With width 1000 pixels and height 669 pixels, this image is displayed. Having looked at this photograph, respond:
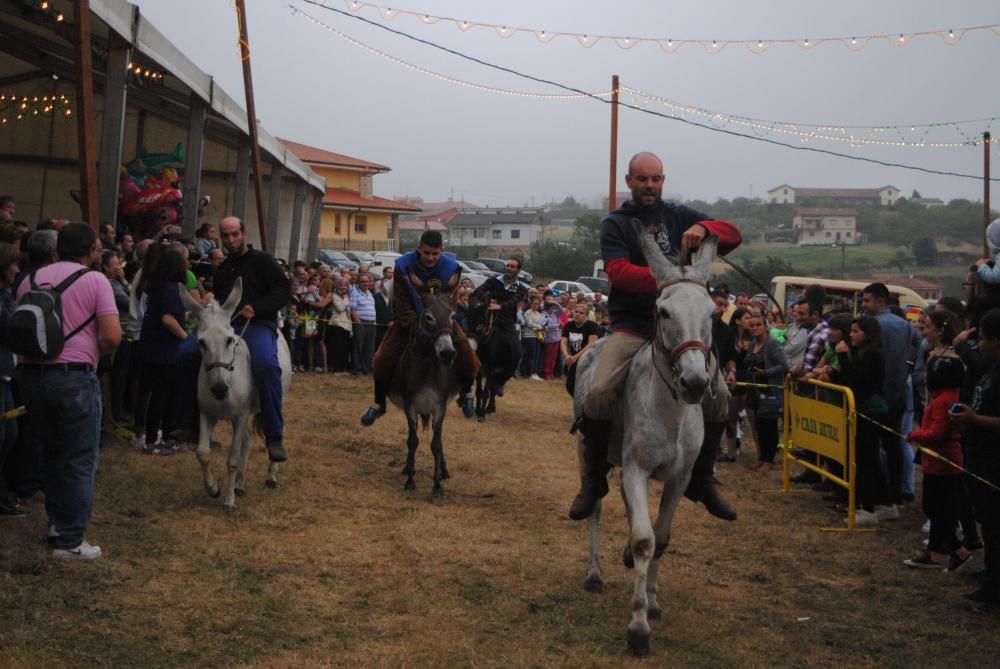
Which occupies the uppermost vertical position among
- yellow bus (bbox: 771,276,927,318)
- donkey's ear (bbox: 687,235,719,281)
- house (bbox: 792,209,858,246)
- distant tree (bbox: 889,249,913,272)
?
house (bbox: 792,209,858,246)

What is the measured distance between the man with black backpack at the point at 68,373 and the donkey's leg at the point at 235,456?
222 cm

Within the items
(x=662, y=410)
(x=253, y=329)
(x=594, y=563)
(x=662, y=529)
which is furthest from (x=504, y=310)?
(x=662, y=410)

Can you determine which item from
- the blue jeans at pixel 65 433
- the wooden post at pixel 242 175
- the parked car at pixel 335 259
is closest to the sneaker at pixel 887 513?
the blue jeans at pixel 65 433

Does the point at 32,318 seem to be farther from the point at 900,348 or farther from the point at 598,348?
the point at 900,348

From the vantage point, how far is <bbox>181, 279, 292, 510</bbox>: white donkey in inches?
359

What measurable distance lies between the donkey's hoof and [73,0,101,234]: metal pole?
7074 millimetres

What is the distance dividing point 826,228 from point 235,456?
93.1 meters

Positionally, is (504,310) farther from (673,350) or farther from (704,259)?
(673,350)

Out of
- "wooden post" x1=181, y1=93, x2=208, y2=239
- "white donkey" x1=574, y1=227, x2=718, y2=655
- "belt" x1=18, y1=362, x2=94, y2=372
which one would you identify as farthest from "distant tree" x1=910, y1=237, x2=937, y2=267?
"belt" x1=18, y1=362, x2=94, y2=372

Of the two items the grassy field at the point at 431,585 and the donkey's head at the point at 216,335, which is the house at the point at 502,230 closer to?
the grassy field at the point at 431,585

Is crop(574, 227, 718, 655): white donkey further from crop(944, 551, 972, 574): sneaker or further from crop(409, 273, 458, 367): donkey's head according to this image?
crop(409, 273, 458, 367): donkey's head

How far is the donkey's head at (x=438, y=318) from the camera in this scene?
10141 mm

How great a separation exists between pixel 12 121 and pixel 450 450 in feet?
38.0

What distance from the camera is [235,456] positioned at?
9.48 metres
